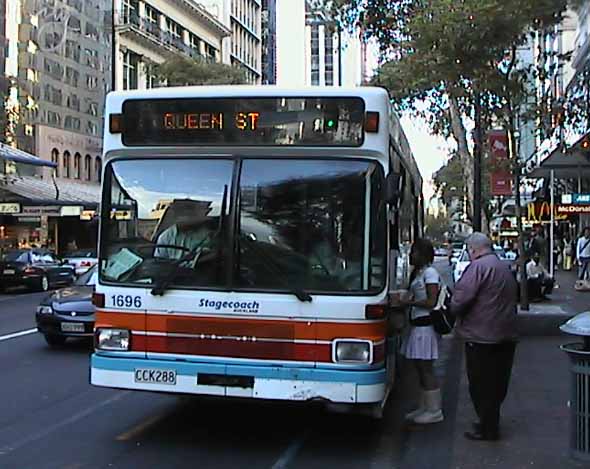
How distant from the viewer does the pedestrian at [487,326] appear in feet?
23.6

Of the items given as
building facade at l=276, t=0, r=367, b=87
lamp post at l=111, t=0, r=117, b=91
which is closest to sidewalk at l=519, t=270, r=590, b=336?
lamp post at l=111, t=0, r=117, b=91

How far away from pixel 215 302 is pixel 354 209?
139 centimetres

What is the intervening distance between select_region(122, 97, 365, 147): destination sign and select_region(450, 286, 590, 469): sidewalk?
112 inches

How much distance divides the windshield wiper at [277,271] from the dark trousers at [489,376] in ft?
5.31

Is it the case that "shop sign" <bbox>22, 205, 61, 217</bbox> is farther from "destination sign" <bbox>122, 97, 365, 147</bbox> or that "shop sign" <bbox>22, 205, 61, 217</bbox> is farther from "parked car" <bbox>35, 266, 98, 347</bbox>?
"destination sign" <bbox>122, 97, 365, 147</bbox>

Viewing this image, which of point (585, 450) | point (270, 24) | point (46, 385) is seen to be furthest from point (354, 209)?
point (270, 24)

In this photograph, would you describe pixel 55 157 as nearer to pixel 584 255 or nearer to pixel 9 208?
pixel 9 208

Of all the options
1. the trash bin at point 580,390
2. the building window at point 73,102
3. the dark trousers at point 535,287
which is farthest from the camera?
the building window at point 73,102

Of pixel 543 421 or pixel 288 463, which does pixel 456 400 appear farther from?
pixel 288 463

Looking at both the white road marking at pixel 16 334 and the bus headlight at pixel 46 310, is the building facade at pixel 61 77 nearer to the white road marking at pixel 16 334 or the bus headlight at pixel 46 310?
the white road marking at pixel 16 334

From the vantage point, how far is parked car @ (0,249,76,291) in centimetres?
2819

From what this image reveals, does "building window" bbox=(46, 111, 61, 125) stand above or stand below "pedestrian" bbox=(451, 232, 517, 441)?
above

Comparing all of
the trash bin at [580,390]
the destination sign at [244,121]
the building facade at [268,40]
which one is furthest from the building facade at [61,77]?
the trash bin at [580,390]

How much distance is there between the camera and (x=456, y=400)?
935 cm
